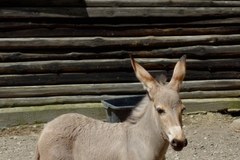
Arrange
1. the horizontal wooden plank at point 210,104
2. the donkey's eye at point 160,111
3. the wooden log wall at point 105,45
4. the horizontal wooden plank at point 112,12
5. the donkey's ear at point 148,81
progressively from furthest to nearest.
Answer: the horizontal wooden plank at point 210,104 < the wooden log wall at point 105,45 < the horizontal wooden plank at point 112,12 < the donkey's ear at point 148,81 < the donkey's eye at point 160,111

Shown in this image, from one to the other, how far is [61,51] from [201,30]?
232 centimetres

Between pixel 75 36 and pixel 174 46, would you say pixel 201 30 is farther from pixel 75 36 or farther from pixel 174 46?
pixel 75 36

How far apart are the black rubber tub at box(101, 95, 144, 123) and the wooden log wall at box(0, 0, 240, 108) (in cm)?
129

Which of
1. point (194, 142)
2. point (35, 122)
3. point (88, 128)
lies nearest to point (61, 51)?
point (35, 122)

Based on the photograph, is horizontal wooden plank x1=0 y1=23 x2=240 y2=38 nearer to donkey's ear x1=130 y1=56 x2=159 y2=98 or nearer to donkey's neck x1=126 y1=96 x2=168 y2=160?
donkey's neck x1=126 y1=96 x2=168 y2=160

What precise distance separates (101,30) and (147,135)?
15.2 feet

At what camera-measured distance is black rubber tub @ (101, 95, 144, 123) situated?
7.61m

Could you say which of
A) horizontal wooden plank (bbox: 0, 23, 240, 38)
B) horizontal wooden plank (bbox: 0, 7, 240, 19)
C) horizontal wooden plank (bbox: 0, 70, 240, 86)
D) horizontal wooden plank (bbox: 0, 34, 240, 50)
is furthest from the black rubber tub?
horizontal wooden plank (bbox: 0, 7, 240, 19)

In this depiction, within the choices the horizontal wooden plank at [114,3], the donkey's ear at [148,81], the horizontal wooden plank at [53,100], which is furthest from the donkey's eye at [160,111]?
the horizontal wooden plank at [114,3]

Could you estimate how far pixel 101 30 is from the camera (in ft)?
32.1

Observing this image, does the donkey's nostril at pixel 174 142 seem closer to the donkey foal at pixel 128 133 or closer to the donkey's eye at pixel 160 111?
the donkey foal at pixel 128 133

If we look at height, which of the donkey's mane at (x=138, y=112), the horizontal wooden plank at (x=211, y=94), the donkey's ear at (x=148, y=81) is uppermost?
the donkey's ear at (x=148, y=81)

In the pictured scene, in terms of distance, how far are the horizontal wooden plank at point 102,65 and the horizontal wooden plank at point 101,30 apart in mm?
423

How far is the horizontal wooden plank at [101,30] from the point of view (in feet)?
31.3
